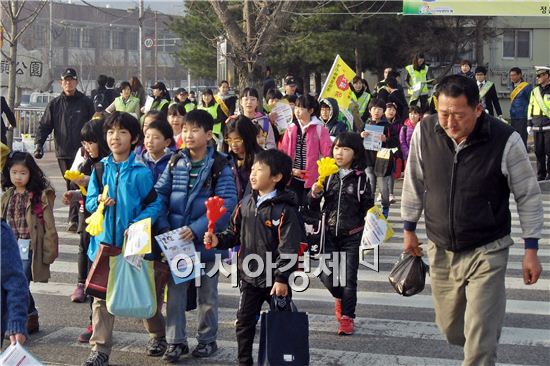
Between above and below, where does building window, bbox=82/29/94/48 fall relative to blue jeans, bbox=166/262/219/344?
above

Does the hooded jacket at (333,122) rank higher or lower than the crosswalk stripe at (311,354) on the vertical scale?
higher

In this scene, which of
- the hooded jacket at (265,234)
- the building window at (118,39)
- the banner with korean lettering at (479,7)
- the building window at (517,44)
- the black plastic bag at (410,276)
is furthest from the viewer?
the building window at (118,39)

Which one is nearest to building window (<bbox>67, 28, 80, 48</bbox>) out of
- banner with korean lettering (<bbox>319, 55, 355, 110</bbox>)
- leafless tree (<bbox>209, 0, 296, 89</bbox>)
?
leafless tree (<bbox>209, 0, 296, 89</bbox>)

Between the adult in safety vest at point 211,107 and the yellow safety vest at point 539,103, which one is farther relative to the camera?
the yellow safety vest at point 539,103

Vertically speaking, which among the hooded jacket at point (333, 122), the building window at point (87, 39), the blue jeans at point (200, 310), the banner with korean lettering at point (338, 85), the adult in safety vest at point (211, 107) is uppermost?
the building window at point (87, 39)

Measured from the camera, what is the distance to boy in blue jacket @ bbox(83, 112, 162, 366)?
6059 mm

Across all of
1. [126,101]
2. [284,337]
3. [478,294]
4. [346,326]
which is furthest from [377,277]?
[126,101]

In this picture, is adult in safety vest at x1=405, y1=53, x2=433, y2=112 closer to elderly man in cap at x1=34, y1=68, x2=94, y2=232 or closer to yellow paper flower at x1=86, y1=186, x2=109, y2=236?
elderly man in cap at x1=34, y1=68, x2=94, y2=232

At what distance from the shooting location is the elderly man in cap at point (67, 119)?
36.9 feet

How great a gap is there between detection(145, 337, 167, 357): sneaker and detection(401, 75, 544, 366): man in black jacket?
90.5 inches

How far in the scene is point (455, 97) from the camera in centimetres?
498

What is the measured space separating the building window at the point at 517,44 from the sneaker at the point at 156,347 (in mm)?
39702

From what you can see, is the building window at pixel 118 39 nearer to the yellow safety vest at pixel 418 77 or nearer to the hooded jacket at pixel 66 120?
the yellow safety vest at pixel 418 77

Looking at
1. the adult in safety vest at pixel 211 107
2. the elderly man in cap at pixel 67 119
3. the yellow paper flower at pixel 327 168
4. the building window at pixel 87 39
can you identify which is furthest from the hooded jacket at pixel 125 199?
the building window at pixel 87 39
